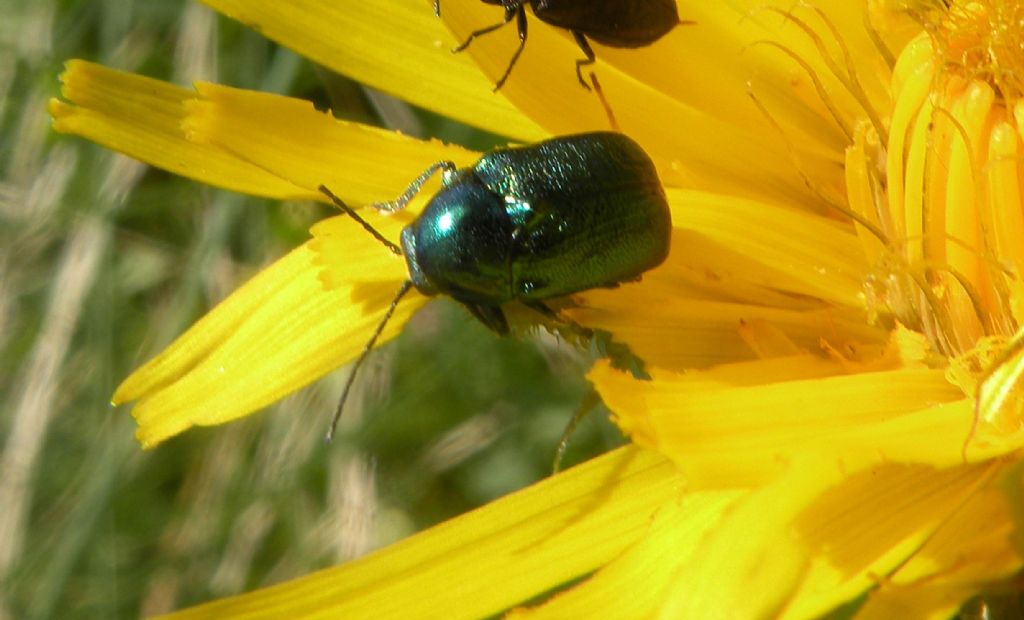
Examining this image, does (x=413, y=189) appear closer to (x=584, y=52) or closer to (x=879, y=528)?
(x=584, y=52)

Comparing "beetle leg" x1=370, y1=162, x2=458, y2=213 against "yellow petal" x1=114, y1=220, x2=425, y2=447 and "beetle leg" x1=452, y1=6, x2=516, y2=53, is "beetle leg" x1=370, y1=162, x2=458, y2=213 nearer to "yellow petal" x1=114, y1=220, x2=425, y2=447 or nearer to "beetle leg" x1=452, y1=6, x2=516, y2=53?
"yellow petal" x1=114, y1=220, x2=425, y2=447

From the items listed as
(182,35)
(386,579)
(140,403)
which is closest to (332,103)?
(182,35)

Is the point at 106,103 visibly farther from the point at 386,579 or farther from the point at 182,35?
the point at 182,35

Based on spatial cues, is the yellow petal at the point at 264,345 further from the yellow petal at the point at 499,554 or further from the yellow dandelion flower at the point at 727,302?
the yellow petal at the point at 499,554

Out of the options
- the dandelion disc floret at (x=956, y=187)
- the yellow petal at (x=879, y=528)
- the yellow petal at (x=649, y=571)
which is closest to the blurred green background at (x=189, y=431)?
the dandelion disc floret at (x=956, y=187)

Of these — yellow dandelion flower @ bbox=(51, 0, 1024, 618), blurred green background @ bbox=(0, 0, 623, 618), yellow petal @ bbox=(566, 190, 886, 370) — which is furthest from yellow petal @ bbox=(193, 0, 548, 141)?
blurred green background @ bbox=(0, 0, 623, 618)

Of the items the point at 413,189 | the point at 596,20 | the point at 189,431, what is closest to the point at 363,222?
the point at 413,189
